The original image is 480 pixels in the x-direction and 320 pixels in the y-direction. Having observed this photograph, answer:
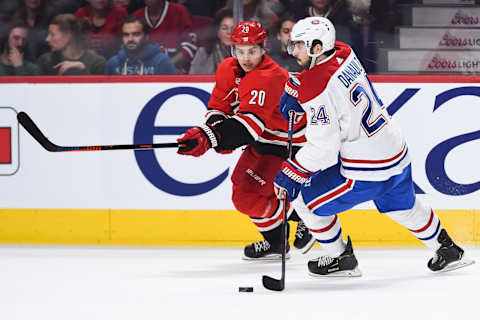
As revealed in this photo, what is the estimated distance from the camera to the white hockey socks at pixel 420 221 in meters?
3.29

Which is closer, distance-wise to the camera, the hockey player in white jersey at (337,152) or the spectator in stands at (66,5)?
the hockey player in white jersey at (337,152)

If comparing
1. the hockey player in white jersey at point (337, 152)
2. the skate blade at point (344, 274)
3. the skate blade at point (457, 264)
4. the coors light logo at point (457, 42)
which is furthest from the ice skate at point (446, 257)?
the coors light logo at point (457, 42)

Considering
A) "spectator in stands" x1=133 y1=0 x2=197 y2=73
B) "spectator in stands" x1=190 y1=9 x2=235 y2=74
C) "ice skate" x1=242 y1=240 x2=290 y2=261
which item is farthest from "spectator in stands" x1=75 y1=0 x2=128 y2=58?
"ice skate" x1=242 y1=240 x2=290 y2=261

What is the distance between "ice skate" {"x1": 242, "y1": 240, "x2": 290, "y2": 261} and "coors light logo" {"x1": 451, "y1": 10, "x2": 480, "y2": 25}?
154cm

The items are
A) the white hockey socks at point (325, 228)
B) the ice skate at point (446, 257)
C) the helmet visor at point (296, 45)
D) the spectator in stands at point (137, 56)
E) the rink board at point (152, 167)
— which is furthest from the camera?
the spectator in stands at point (137, 56)

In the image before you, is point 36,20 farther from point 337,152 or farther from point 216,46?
point 337,152

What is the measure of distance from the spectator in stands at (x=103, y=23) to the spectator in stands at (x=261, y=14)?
65cm

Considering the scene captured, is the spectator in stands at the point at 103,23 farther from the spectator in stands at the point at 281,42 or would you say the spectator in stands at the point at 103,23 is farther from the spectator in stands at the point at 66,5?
the spectator in stands at the point at 281,42

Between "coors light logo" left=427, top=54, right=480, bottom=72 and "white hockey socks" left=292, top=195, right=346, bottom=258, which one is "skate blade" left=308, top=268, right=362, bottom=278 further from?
"coors light logo" left=427, top=54, right=480, bottom=72

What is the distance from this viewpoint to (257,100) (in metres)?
3.48

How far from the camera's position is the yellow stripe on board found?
166 inches

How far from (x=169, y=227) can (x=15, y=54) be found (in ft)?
4.09

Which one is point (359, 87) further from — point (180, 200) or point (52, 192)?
point (52, 192)

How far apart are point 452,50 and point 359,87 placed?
142 cm
